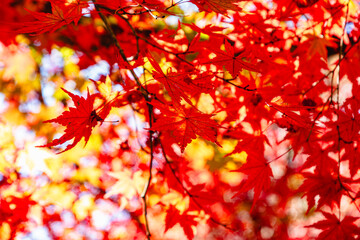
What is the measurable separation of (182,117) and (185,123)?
3 centimetres

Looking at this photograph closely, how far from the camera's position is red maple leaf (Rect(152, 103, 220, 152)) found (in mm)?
937

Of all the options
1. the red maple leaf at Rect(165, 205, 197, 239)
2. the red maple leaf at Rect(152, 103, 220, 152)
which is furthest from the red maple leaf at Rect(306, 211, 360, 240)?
the red maple leaf at Rect(152, 103, 220, 152)

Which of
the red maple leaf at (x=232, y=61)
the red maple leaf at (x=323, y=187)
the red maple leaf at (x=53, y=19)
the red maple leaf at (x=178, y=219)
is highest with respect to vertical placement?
the red maple leaf at (x=53, y=19)

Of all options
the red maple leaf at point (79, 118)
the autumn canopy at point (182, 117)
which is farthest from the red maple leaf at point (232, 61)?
the red maple leaf at point (79, 118)

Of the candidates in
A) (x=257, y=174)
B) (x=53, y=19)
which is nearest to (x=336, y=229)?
(x=257, y=174)

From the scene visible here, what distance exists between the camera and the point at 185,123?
38.0 inches

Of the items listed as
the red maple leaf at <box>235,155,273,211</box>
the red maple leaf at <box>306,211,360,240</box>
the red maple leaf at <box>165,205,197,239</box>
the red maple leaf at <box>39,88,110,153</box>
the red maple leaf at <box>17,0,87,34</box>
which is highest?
the red maple leaf at <box>17,0,87,34</box>

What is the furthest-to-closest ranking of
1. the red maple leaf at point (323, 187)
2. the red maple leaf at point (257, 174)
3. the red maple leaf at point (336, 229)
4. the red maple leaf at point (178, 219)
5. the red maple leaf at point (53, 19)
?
the red maple leaf at point (178, 219) → the red maple leaf at point (336, 229) → the red maple leaf at point (323, 187) → the red maple leaf at point (257, 174) → the red maple leaf at point (53, 19)

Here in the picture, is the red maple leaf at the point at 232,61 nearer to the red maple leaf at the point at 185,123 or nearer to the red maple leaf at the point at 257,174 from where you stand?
the red maple leaf at the point at 185,123

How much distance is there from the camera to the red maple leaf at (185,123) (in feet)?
3.07

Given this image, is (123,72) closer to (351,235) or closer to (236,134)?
(236,134)

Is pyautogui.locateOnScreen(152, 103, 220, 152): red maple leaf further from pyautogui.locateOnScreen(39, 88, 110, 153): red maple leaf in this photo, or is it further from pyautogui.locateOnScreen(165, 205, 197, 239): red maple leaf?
pyautogui.locateOnScreen(165, 205, 197, 239): red maple leaf

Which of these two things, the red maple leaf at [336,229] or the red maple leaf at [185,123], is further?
the red maple leaf at [336,229]

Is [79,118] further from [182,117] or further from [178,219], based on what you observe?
[178,219]
